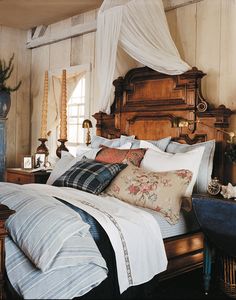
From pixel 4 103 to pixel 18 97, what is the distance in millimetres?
670

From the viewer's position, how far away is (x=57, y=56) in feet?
18.1

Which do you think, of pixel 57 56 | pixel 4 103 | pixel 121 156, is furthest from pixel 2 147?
pixel 121 156

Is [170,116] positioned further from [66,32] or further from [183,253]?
[66,32]

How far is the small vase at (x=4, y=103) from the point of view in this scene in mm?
5250

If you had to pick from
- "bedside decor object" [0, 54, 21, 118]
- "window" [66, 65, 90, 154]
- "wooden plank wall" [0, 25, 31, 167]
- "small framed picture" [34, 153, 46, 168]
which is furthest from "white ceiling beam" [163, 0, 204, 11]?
"wooden plank wall" [0, 25, 31, 167]

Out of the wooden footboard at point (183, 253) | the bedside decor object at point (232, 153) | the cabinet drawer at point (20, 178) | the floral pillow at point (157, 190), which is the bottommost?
the wooden footboard at point (183, 253)

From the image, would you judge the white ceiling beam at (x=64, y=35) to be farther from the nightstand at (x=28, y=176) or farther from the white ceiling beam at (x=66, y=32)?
the nightstand at (x=28, y=176)

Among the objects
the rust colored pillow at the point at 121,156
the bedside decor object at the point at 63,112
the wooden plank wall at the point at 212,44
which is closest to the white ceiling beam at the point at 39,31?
the bedside decor object at the point at 63,112

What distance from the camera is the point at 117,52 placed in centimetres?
418

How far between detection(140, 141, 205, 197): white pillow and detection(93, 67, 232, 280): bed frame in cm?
33

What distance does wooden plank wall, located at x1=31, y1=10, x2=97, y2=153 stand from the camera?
5039mm

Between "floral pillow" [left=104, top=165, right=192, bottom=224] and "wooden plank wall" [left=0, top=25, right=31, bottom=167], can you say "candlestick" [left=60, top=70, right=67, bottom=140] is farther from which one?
"floral pillow" [left=104, top=165, right=192, bottom=224]

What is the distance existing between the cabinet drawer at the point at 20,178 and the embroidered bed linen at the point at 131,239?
72.1 inches

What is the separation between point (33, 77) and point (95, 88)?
4.86ft
